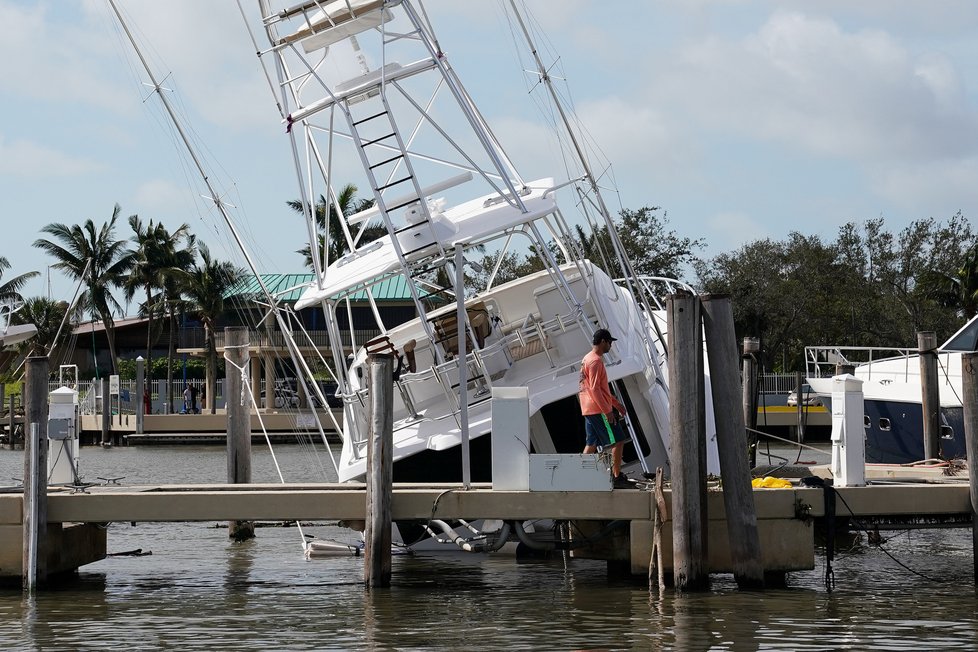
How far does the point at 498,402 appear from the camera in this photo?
13062mm

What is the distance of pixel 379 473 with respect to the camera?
41.5ft

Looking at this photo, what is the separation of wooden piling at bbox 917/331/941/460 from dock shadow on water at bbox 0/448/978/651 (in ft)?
9.47

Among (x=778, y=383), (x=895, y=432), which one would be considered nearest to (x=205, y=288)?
(x=778, y=383)

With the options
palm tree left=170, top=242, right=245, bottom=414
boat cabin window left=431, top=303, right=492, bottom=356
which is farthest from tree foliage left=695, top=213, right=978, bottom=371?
boat cabin window left=431, top=303, right=492, bottom=356

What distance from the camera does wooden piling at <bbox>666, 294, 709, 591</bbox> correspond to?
12367 millimetres

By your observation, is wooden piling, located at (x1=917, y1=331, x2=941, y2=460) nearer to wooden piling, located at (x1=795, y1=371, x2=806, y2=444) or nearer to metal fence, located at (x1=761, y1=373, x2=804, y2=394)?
wooden piling, located at (x1=795, y1=371, x2=806, y2=444)

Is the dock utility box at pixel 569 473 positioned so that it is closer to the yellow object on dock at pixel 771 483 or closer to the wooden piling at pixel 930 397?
the yellow object on dock at pixel 771 483

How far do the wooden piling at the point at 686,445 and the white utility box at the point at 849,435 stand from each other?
1.88m

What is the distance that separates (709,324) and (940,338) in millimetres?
47433

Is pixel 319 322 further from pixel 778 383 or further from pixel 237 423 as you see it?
pixel 237 423

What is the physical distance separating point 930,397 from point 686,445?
343 inches

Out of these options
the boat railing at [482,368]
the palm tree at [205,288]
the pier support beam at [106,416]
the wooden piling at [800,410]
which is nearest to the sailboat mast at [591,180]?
the boat railing at [482,368]

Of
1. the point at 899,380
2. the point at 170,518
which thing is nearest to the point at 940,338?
the point at 899,380

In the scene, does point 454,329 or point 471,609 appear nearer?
point 471,609
